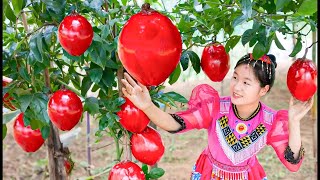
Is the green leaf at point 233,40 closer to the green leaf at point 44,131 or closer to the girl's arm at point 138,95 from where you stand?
the girl's arm at point 138,95

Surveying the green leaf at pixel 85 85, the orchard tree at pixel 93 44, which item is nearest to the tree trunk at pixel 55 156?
the orchard tree at pixel 93 44

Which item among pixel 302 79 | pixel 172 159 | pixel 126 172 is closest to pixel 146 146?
pixel 126 172

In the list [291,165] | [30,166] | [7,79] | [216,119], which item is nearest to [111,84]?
[7,79]

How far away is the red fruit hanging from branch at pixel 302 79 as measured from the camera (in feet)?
2.61

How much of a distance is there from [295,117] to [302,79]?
0.49ft

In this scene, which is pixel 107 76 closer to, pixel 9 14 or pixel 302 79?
pixel 9 14

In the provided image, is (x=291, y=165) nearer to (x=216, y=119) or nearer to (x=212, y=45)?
(x=216, y=119)

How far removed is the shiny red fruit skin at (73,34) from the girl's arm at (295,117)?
1.45 feet

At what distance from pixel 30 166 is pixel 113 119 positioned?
7.53 feet

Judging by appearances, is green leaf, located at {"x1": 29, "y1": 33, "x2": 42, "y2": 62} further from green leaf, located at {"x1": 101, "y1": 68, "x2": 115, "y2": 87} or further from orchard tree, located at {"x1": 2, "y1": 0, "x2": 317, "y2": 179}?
green leaf, located at {"x1": 101, "y1": 68, "x2": 115, "y2": 87}

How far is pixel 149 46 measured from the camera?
552mm

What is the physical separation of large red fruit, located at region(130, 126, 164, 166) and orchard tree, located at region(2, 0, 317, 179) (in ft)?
0.07

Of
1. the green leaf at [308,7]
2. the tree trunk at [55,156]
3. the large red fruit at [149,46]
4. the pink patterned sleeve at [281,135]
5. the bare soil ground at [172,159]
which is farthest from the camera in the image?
the bare soil ground at [172,159]

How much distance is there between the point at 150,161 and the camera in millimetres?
824
